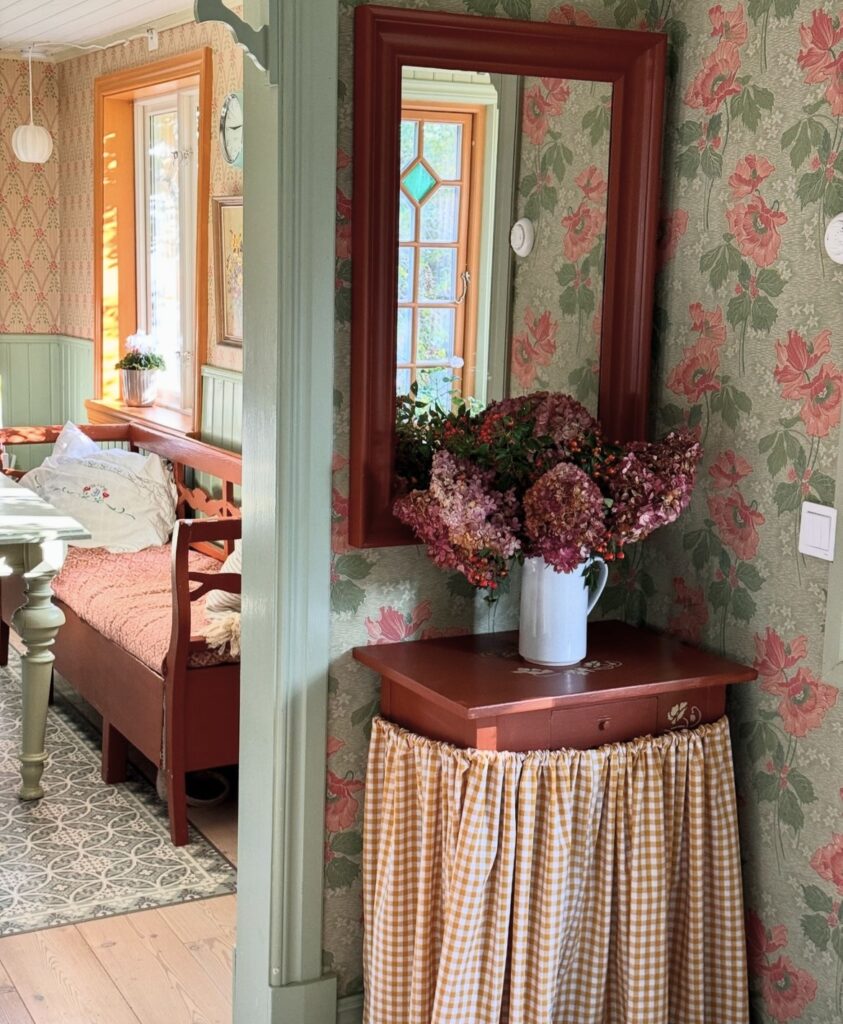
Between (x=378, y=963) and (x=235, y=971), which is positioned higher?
(x=378, y=963)

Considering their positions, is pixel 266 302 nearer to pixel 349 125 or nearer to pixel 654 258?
pixel 349 125

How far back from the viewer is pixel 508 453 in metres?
2.47

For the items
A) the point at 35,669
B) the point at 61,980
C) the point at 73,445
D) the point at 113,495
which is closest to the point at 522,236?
the point at 61,980

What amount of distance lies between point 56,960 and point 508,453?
5.80 ft

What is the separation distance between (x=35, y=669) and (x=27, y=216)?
418cm

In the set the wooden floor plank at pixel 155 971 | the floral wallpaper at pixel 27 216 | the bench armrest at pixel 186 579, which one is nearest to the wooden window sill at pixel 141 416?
the floral wallpaper at pixel 27 216

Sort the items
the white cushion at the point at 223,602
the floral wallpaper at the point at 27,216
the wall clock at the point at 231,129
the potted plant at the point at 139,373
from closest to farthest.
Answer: the white cushion at the point at 223,602 < the wall clock at the point at 231,129 < the potted plant at the point at 139,373 < the floral wallpaper at the point at 27,216

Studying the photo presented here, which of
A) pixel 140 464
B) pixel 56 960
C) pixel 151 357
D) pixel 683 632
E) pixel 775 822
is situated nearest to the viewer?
pixel 775 822

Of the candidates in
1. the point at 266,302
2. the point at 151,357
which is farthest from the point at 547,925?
the point at 151,357

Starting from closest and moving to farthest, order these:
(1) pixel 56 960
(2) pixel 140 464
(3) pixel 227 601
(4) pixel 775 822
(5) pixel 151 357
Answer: (4) pixel 775 822 → (1) pixel 56 960 → (3) pixel 227 601 → (2) pixel 140 464 → (5) pixel 151 357

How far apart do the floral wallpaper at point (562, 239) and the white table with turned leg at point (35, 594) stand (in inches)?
66.3

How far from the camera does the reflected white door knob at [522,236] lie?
2713 mm

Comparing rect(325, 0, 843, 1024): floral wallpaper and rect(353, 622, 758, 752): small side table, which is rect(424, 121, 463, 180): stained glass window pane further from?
rect(353, 622, 758, 752): small side table

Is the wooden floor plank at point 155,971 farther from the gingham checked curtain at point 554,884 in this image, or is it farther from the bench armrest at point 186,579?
the bench armrest at point 186,579
